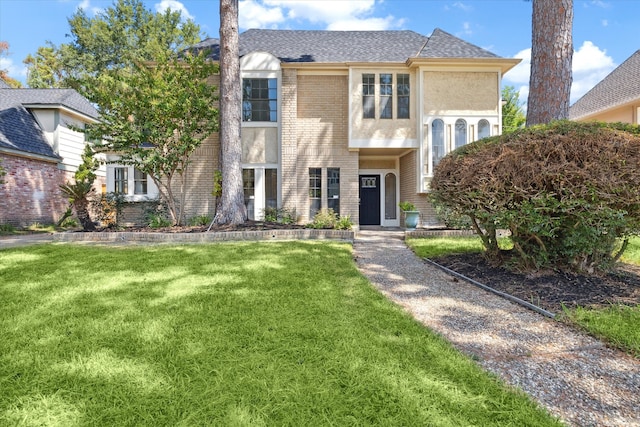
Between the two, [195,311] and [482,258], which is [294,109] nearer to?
[482,258]

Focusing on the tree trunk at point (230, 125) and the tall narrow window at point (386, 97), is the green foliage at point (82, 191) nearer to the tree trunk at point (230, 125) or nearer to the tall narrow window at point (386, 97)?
the tree trunk at point (230, 125)

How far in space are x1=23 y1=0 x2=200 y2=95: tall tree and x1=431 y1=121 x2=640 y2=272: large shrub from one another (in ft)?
101

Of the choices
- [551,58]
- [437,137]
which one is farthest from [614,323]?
[437,137]

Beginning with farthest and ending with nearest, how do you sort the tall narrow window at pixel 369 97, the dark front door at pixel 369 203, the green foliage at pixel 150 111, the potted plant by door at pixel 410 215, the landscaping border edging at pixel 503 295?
the dark front door at pixel 369 203
the tall narrow window at pixel 369 97
the potted plant by door at pixel 410 215
the green foliage at pixel 150 111
the landscaping border edging at pixel 503 295

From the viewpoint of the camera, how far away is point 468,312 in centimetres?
367

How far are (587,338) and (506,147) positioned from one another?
2525mm

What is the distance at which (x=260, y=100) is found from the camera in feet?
43.0

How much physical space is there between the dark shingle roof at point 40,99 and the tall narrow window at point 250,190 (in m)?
8.12

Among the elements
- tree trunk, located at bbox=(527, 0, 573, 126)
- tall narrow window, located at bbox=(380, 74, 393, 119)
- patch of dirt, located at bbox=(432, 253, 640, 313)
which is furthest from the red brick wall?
tree trunk, located at bbox=(527, 0, 573, 126)

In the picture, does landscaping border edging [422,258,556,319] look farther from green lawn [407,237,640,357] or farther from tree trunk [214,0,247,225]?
tree trunk [214,0,247,225]

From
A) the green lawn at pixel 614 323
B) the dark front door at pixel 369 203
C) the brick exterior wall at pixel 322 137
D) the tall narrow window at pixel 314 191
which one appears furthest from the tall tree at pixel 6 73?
the green lawn at pixel 614 323

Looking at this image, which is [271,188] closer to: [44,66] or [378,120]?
[378,120]

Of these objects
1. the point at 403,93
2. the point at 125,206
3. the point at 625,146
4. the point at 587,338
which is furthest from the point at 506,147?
the point at 125,206

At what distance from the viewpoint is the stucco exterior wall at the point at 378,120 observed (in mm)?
12656
